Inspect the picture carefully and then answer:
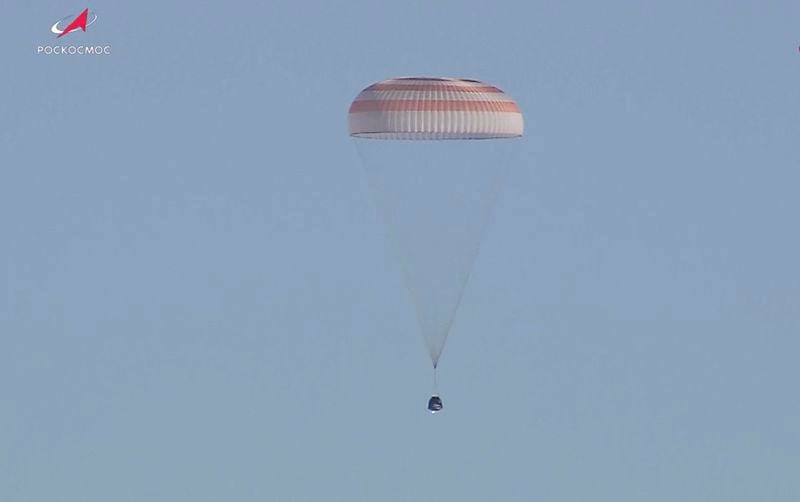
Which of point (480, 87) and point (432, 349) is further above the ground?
point (480, 87)

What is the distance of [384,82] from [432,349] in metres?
6.97

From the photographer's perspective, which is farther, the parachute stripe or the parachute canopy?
the parachute stripe

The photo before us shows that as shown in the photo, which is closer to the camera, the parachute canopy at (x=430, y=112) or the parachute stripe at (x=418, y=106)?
the parachute canopy at (x=430, y=112)

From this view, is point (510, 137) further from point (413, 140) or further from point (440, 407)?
point (440, 407)

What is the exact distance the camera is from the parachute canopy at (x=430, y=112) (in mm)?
75000

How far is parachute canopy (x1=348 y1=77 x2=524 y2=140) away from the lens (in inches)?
2953

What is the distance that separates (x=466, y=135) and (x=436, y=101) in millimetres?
1135

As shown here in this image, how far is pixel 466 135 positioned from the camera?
75312mm

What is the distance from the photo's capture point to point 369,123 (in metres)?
75.4

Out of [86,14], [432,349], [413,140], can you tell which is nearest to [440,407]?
[432,349]

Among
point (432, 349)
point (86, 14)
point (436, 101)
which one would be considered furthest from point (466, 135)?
point (86, 14)

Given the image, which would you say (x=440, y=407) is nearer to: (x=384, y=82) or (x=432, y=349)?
(x=432, y=349)

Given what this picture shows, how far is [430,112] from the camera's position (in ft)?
246

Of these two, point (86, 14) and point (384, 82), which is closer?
point (384, 82)
